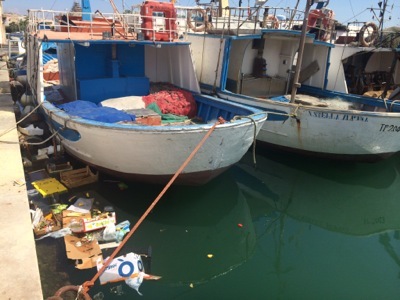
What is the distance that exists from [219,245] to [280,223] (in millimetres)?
1577

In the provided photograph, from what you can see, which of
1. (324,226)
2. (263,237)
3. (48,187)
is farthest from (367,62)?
(48,187)

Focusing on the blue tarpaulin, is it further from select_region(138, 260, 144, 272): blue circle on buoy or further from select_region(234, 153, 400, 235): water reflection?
select_region(234, 153, 400, 235): water reflection

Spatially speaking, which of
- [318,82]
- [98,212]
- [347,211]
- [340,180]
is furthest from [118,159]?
[318,82]

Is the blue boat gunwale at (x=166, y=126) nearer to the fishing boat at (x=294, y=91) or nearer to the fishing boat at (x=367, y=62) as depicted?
the fishing boat at (x=294, y=91)

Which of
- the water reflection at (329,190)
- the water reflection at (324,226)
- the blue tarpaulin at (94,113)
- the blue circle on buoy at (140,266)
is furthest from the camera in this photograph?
the water reflection at (329,190)

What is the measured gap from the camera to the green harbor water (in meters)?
5.09

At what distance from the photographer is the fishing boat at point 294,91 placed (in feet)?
26.8

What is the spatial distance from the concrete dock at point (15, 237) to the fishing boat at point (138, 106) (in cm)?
130

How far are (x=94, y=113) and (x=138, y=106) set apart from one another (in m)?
1.64

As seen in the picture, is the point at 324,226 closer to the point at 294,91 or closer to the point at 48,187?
the point at 294,91

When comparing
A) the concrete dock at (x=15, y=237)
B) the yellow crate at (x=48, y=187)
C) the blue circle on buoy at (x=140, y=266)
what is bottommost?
the blue circle on buoy at (x=140, y=266)

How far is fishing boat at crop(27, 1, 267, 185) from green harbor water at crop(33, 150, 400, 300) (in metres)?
0.78

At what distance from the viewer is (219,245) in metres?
6.06

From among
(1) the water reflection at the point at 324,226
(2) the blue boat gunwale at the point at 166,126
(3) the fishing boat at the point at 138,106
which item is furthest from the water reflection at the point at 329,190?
(2) the blue boat gunwale at the point at 166,126
